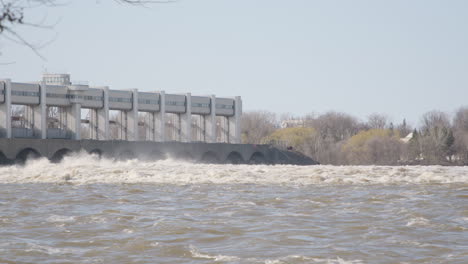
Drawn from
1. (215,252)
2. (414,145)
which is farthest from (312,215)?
(414,145)

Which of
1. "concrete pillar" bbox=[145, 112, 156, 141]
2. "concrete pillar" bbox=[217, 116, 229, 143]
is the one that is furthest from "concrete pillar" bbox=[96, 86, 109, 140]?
"concrete pillar" bbox=[217, 116, 229, 143]

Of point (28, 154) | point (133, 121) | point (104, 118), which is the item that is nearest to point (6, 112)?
point (28, 154)

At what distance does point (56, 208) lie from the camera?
1986 cm

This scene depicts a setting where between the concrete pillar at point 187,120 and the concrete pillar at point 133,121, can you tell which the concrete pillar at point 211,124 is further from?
the concrete pillar at point 133,121

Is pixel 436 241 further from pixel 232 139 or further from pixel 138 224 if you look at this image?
pixel 232 139

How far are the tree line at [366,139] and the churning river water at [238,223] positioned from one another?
195ft

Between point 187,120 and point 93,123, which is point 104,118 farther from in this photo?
point 187,120

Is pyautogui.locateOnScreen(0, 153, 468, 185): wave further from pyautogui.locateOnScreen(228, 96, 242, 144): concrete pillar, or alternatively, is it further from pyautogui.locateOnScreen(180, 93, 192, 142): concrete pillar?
pyautogui.locateOnScreen(228, 96, 242, 144): concrete pillar

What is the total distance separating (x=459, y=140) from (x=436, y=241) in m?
83.8

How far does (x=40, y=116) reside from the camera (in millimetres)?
61594

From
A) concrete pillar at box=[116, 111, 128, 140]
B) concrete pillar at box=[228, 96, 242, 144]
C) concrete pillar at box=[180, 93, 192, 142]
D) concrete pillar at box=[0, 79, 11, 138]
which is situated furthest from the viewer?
concrete pillar at box=[228, 96, 242, 144]

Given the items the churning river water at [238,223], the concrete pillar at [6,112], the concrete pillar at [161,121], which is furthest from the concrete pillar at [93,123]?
the churning river water at [238,223]

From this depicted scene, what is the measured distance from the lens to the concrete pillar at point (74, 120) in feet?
210

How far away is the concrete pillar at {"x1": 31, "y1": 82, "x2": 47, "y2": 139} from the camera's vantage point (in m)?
61.1
